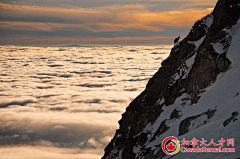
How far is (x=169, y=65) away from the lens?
4159 cm

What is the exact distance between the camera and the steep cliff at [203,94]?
695 inches

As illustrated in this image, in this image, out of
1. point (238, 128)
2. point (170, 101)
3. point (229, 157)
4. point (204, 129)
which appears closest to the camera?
point (229, 157)

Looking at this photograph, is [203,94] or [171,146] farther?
[203,94]

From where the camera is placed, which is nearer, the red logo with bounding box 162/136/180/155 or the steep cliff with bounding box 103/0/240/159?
the red logo with bounding box 162/136/180/155

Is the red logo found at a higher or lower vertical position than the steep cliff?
lower

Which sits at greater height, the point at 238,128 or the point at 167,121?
the point at 167,121

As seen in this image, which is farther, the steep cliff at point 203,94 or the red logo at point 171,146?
the steep cliff at point 203,94

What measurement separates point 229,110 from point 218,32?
1471 cm

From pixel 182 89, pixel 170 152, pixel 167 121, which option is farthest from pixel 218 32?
pixel 170 152

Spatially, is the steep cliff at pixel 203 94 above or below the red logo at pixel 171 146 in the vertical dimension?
above

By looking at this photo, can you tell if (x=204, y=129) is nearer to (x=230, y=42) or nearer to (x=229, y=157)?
(x=229, y=157)

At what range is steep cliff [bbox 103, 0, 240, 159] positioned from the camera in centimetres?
1766

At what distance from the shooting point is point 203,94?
926 inches

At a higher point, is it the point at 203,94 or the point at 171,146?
the point at 203,94
